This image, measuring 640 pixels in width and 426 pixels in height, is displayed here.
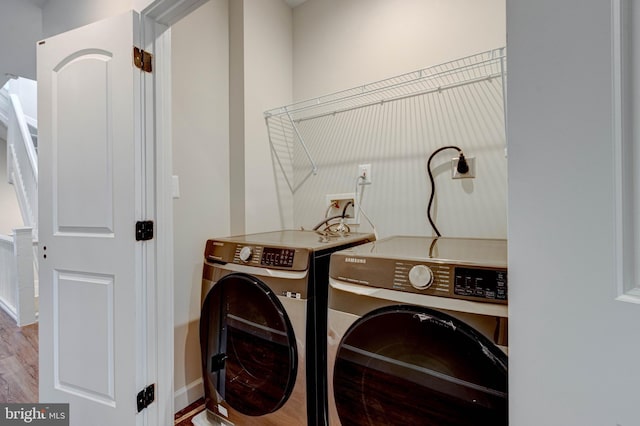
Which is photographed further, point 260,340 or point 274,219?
point 274,219

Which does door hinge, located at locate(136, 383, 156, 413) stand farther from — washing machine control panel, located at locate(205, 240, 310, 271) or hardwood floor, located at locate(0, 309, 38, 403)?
hardwood floor, located at locate(0, 309, 38, 403)

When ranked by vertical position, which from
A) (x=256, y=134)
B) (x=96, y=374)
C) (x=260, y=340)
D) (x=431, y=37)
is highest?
(x=431, y=37)

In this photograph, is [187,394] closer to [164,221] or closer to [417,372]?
[164,221]

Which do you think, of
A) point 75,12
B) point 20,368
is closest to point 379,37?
point 75,12

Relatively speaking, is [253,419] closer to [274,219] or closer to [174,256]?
[174,256]

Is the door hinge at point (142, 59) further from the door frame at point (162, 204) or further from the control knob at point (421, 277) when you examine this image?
the control knob at point (421, 277)

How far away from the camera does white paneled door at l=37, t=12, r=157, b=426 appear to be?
1.24 metres

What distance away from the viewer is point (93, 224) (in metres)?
1.30

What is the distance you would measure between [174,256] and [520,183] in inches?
58.9

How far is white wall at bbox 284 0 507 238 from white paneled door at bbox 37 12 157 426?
107cm

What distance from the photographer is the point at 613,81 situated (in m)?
0.40

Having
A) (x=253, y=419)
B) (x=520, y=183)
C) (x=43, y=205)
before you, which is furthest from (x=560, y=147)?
(x=43, y=205)

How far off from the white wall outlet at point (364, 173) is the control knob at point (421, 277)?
0.97 m

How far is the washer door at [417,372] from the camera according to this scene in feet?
2.36
